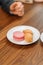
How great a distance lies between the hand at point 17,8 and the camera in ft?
3.83

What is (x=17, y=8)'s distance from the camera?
1168 millimetres

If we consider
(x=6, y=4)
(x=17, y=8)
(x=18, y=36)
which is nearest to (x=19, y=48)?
(x=18, y=36)

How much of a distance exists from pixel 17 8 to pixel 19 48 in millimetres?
428

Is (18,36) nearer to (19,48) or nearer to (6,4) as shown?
(19,48)

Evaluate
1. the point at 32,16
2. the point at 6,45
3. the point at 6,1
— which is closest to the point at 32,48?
the point at 6,45

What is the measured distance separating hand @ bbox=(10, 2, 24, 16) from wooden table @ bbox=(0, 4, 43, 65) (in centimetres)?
4

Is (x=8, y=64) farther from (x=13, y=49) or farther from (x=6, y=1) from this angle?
(x=6, y=1)

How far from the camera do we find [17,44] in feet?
2.77

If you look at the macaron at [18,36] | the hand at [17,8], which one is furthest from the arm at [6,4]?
the macaron at [18,36]

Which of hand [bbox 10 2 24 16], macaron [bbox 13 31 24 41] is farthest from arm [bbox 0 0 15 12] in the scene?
macaron [bbox 13 31 24 41]

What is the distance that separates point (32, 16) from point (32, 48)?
1.29 ft

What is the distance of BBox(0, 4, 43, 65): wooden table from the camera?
74 centimetres

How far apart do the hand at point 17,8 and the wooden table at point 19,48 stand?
0.12 feet

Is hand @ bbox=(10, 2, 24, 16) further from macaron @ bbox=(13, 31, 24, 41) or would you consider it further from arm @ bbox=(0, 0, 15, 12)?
macaron @ bbox=(13, 31, 24, 41)
